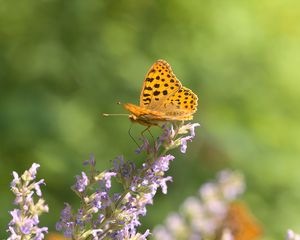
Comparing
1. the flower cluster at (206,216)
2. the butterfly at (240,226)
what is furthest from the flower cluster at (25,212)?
the butterfly at (240,226)

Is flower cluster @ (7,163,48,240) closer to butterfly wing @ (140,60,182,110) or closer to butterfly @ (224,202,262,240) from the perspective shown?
butterfly wing @ (140,60,182,110)

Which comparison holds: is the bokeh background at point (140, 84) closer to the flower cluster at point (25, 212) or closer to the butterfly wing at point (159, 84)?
the butterfly wing at point (159, 84)

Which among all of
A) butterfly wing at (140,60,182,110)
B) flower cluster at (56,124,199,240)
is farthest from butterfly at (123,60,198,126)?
flower cluster at (56,124,199,240)

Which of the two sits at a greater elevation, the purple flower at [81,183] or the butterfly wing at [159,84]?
the butterfly wing at [159,84]

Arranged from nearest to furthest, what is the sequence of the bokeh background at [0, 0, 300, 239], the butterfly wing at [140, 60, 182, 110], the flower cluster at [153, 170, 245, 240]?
the butterfly wing at [140, 60, 182, 110]
the flower cluster at [153, 170, 245, 240]
the bokeh background at [0, 0, 300, 239]

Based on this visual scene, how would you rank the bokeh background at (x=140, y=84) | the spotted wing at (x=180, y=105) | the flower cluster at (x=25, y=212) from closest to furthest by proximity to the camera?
the flower cluster at (x=25, y=212) → the spotted wing at (x=180, y=105) → the bokeh background at (x=140, y=84)

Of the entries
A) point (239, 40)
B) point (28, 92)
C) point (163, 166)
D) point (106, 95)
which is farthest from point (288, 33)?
point (163, 166)
